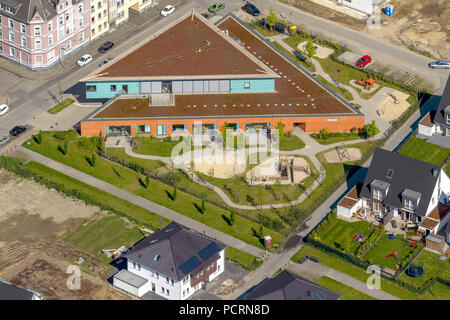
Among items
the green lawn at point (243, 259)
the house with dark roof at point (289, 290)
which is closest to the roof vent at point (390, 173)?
the green lawn at point (243, 259)

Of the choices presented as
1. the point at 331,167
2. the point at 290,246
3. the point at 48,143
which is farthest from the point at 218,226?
the point at 48,143

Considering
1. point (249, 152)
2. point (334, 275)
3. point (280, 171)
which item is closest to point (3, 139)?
point (249, 152)

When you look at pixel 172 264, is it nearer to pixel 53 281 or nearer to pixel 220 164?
pixel 53 281

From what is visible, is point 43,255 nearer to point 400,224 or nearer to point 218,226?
point 218,226

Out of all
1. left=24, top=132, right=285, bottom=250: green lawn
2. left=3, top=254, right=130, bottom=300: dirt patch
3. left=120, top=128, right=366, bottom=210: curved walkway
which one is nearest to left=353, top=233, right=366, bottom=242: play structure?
left=24, top=132, right=285, bottom=250: green lawn

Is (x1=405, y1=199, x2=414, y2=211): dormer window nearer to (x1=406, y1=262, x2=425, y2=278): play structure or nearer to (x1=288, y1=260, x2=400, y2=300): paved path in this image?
(x1=406, y1=262, x2=425, y2=278): play structure

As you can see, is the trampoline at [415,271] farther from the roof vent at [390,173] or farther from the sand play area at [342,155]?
the sand play area at [342,155]
